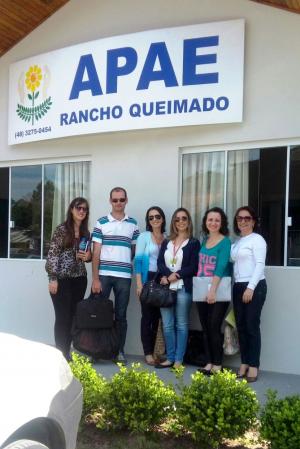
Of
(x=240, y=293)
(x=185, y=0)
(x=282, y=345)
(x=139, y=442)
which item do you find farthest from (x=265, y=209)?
(x=139, y=442)

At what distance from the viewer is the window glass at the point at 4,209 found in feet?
25.7

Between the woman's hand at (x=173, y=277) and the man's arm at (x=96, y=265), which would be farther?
the man's arm at (x=96, y=265)

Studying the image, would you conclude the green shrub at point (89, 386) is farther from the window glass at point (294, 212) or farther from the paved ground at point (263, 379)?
the window glass at point (294, 212)

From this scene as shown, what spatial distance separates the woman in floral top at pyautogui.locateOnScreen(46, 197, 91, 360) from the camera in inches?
229

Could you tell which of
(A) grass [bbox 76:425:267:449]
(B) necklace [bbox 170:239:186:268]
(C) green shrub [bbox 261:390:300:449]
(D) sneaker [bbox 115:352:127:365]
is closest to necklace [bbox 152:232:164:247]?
(B) necklace [bbox 170:239:186:268]

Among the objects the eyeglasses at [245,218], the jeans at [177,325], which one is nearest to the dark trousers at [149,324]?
the jeans at [177,325]

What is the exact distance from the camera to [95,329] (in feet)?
19.1

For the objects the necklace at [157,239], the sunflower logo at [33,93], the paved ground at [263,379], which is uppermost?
the sunflower logo at [33,93]

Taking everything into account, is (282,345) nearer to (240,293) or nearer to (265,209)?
(240,293)

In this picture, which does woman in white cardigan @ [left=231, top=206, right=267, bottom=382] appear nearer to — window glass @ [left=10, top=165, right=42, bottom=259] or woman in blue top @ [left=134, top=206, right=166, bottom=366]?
woman in blue top @ [left=134, top=206, right=166, bottom=366]

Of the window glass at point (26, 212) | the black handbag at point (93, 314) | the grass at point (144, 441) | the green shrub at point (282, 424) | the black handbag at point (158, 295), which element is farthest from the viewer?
the window glass at point (26, 212)

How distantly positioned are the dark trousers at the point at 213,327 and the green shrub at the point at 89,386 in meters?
1.65

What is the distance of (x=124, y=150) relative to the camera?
6719 mm

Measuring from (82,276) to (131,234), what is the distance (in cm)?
78
